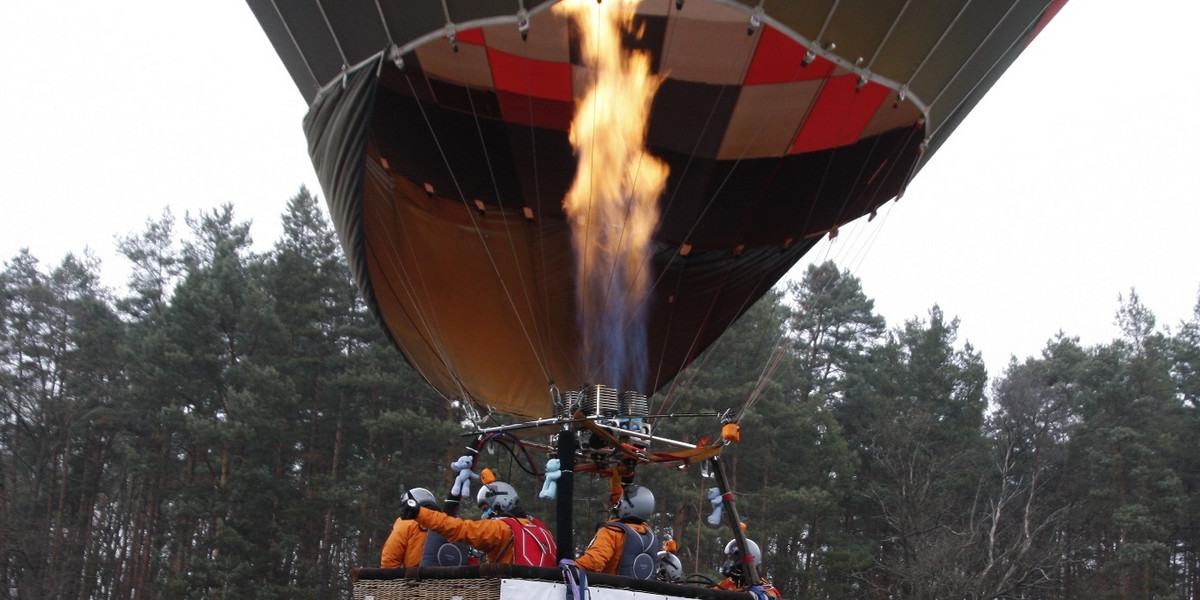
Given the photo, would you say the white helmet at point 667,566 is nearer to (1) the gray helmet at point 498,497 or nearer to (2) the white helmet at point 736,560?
(2) the white helmet at point 736,560

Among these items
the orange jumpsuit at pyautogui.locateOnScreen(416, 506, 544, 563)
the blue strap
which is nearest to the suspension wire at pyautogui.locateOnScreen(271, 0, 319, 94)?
the orange jumpsuit at pyautogui.locateOnScreen(416, 506, 544, 563)

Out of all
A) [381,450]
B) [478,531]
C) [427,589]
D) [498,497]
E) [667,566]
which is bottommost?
[427,589]

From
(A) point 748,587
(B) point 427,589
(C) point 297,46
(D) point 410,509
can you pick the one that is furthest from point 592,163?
(B) point 427,589

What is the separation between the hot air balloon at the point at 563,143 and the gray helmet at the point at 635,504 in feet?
3.73

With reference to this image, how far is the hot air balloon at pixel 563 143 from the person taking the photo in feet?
21.0

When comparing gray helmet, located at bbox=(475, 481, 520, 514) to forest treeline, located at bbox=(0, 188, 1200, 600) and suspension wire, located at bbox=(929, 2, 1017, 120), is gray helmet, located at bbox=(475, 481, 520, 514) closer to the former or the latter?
suspension wire, located at bbox=(929, 2, 1017, 120)

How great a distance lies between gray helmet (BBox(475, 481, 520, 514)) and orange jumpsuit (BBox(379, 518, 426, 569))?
15.1 inches

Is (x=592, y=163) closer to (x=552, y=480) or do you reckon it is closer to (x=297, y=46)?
(x=297, y=46)

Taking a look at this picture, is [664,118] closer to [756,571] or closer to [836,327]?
[756,571]

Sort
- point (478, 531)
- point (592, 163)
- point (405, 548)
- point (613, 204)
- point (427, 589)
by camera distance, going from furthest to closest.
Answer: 1. point (613, 204)
2. point (592, 163)
3. point (405, 548)
4. point (478, 531)
5. point (427, 589)

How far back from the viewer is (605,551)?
6.02m

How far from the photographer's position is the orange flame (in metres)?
6.81

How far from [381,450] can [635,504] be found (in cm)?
1717

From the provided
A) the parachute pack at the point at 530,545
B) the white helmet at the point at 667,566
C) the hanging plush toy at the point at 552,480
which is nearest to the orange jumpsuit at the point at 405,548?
the parachute pack at the point at 530,545
